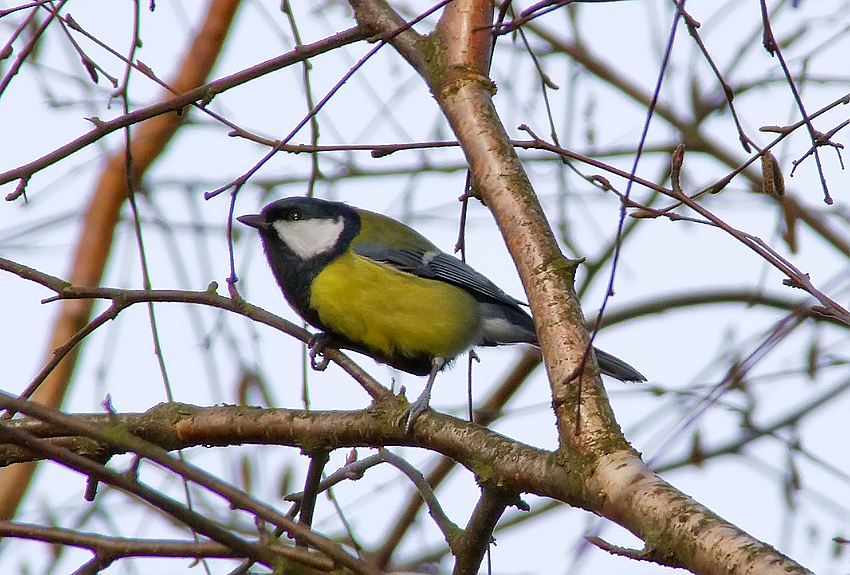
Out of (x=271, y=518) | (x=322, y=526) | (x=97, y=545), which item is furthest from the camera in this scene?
(x=322, y=526)

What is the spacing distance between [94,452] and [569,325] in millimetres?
1012

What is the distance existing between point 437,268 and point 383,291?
0.33m

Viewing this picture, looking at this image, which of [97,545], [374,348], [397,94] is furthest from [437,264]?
[97,545]

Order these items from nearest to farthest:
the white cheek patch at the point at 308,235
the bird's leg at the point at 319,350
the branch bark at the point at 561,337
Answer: the branch bark at the point at 561,337 < the bird's leg at the point at 319,350 < the white cheek patch at the point at 308,235

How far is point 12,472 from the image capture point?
4.18 m

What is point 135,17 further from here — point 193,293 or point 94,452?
point 94,452

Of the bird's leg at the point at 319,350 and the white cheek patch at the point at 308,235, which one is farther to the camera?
the white cheek patch at the point at 308,235

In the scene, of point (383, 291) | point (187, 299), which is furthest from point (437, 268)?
point (187, 299)

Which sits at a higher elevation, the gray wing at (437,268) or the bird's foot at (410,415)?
the gray wing at (437,268)

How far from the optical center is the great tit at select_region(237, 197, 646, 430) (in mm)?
3402

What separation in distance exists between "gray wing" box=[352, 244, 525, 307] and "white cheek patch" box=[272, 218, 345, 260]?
0.12 metres

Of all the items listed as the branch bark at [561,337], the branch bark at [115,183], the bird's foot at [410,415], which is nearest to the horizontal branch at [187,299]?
the bird's foot at [410,415]

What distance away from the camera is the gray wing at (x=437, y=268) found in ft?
11.9

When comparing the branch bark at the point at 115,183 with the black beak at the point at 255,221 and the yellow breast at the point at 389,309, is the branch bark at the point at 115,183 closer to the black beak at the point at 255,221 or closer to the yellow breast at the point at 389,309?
the black beak at the point at 255,221
